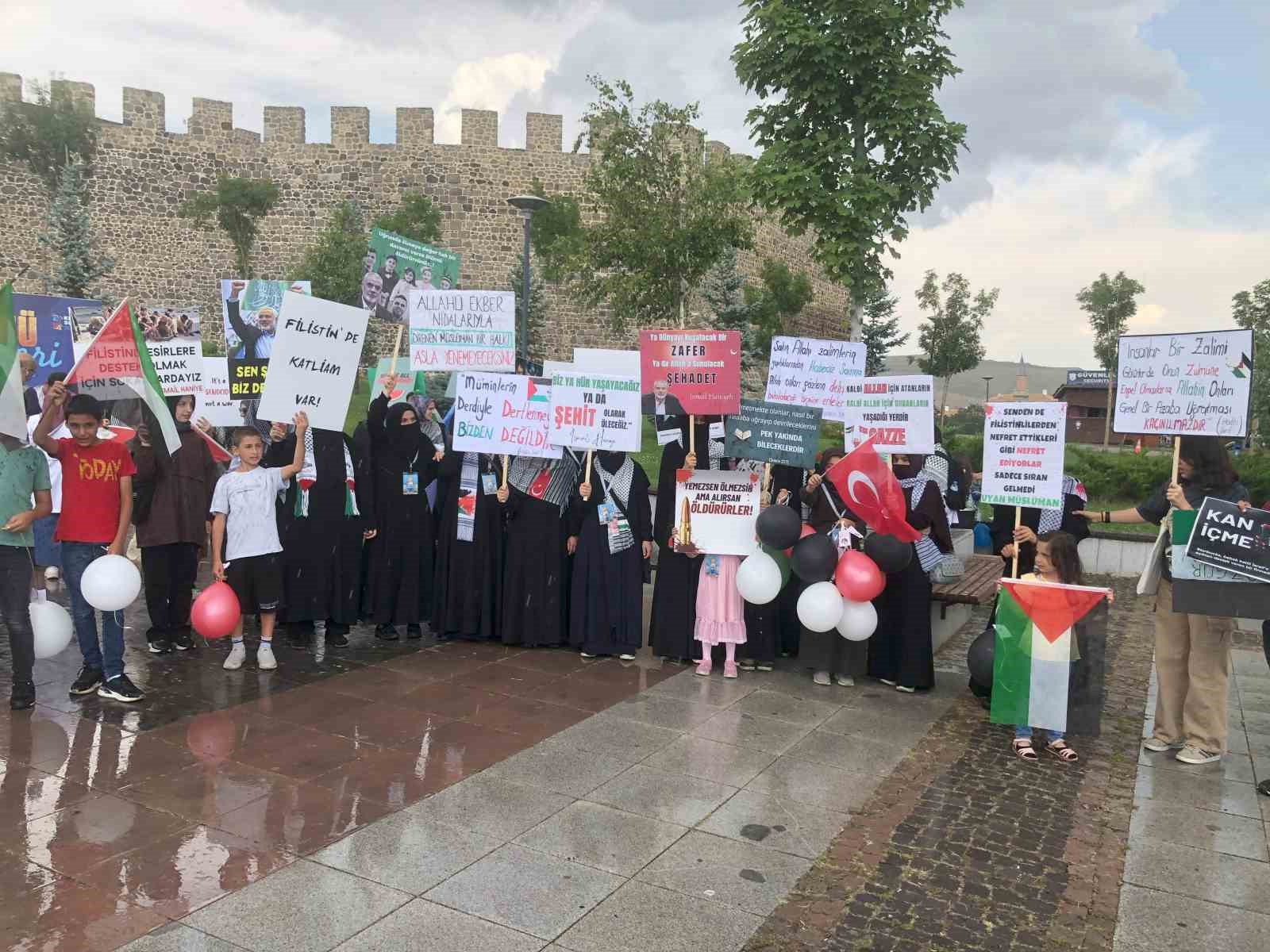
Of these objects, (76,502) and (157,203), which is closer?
(76,502)

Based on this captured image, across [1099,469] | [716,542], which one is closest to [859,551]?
[716,542]

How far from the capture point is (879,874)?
14.1 ft

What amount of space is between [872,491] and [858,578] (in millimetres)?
585

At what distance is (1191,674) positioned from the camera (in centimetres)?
579

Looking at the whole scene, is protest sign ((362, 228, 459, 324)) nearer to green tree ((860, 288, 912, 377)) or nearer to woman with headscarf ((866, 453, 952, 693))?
woman with headscarf ((866, 453, 952, 693))

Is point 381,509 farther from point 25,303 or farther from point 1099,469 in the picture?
point 1099,469

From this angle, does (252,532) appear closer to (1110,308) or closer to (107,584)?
(107,584)

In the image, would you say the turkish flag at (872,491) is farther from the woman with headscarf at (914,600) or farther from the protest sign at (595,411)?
the protest sign at (595,411)

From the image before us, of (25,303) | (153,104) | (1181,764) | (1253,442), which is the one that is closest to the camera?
(1181,764)

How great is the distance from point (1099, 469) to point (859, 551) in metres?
11.4

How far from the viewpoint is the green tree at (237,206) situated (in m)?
34.8

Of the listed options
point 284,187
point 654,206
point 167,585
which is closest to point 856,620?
point 167,585

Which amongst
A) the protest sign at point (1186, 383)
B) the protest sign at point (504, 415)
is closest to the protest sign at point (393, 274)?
the protest sign at point (504, 415)

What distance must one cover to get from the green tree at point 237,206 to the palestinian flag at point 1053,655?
34.7 metres
